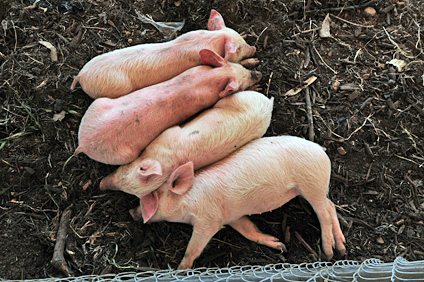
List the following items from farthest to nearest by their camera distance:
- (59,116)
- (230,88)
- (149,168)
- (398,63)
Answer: (398,63) < (59,116) < (230,88) < (149,168)

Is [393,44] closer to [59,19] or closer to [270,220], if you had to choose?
[270,220]

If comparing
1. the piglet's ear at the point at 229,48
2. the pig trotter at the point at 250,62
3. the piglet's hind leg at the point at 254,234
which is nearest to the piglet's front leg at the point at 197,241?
the piglet's hind leg at the point at 254,234

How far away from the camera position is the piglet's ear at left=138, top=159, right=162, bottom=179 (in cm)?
223

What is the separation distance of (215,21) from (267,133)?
0.91m

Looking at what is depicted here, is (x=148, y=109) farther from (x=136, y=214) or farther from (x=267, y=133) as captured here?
(x=267, y=133)

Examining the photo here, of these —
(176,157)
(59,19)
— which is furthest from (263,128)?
(59,19)

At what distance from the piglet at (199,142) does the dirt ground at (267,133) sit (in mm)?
348

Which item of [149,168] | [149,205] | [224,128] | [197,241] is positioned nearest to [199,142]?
[224,128]

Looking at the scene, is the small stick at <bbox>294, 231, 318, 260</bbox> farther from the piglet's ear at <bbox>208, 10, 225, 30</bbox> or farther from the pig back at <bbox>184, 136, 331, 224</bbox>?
the piglet's ear at <bbox>208, 10, 225, 30</bbox>

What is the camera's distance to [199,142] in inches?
93.1

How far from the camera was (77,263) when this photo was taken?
2396 mm

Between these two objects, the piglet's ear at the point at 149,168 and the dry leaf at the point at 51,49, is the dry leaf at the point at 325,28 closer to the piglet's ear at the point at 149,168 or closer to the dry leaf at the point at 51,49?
the piglet's ear at the point at 149,168

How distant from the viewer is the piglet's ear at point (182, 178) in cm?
223

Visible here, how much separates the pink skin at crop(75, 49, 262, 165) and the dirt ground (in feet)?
1.22
